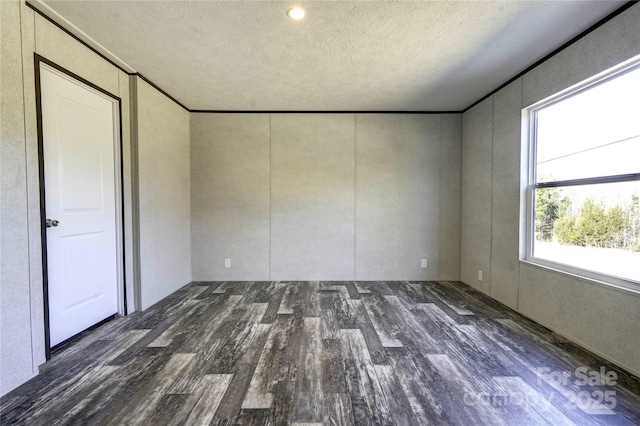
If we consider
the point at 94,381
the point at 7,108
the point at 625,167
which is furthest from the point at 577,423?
the point at 7,108

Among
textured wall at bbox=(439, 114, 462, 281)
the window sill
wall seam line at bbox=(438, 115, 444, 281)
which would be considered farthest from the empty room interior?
wall seam line at bbox=(438, 115, 444, 281)

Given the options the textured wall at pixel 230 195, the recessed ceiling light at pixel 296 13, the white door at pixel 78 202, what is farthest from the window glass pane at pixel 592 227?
the white door at pixel 78 202

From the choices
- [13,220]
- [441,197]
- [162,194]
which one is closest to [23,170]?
[13,220]

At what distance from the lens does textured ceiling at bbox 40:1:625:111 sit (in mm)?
1969

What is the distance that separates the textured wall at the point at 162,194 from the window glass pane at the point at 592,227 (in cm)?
432

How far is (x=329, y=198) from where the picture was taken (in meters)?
4.22

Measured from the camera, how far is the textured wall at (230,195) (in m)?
4.16

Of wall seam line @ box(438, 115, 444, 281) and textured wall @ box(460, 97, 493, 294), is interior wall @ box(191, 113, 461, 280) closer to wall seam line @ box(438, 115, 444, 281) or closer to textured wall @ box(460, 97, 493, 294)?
wall seam line @ box(438, 115, 444, 281)

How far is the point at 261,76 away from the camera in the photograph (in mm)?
3010

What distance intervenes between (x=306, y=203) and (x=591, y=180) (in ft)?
10.4

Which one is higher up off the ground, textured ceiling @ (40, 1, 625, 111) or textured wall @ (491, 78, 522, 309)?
textured ceiling @ (40, 1, 625, 111)

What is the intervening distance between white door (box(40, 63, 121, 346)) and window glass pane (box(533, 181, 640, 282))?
440cm

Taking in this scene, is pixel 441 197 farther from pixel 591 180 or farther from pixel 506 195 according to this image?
pixel 591 180

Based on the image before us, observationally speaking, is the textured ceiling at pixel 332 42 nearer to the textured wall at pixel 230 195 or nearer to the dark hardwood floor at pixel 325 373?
the textured wall at pixel 230 195
